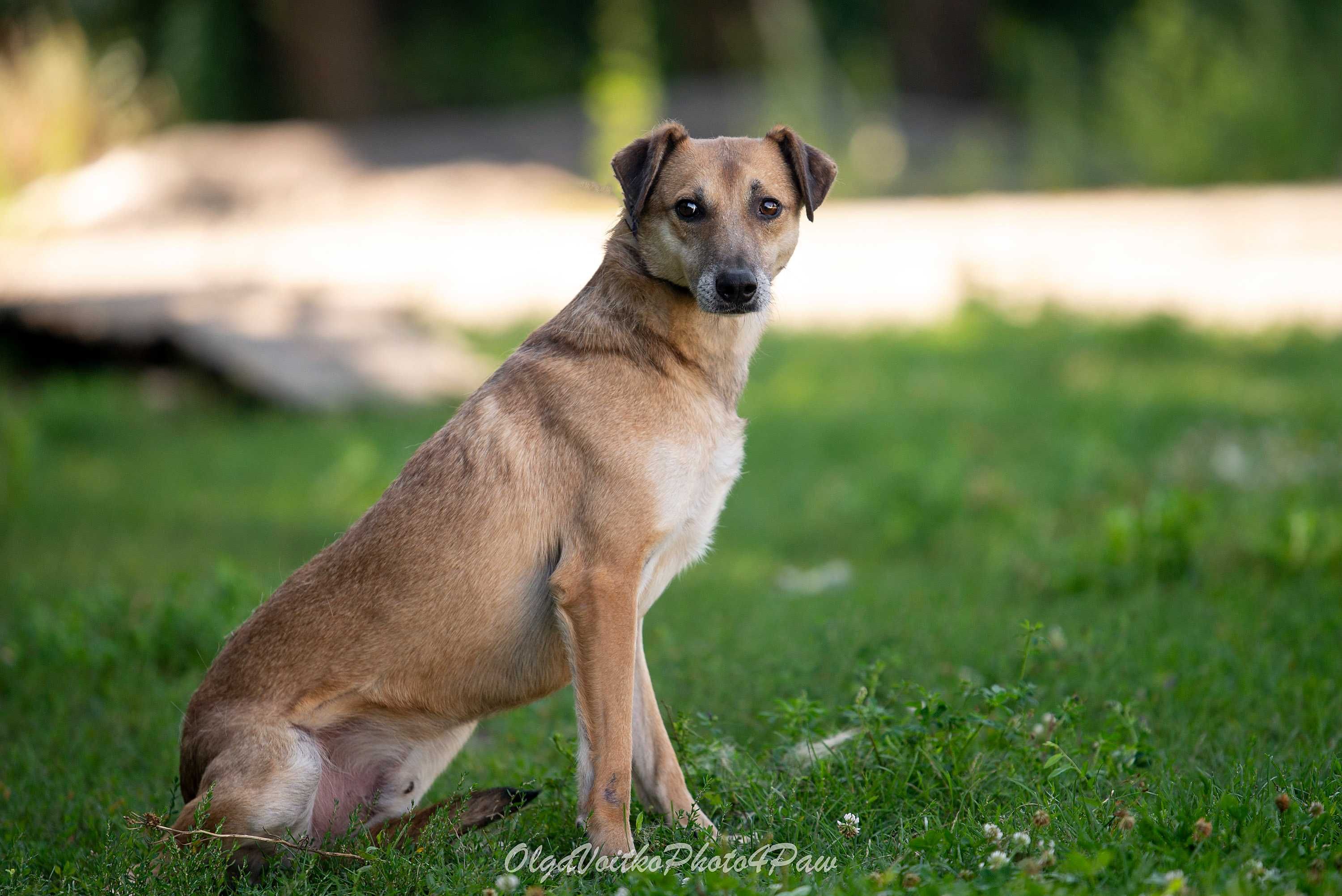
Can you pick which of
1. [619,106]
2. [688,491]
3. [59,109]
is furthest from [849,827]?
[59,109]

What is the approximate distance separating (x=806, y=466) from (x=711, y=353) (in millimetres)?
4515

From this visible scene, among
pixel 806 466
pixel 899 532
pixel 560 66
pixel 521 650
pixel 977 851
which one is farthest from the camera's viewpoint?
pixel 560 66

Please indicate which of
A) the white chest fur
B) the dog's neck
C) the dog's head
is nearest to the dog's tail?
the white chest fur

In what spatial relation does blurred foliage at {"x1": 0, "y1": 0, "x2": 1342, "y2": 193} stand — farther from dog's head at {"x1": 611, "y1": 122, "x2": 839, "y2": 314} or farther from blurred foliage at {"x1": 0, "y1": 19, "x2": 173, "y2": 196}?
dog's head at {"x1": 611, "y1": 122, "x2": 839, "y2": 314}

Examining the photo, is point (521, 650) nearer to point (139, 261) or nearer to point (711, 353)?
point (711, 353)

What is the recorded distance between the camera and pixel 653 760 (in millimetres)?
3691

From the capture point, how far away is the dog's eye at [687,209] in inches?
147

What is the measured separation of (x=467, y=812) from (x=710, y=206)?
1830mm

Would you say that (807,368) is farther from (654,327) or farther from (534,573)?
(534,573)

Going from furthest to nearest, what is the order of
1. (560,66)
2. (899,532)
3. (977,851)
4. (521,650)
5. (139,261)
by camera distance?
(560,66) → (139,261) → (899,532) → (521,650) → (977,851)

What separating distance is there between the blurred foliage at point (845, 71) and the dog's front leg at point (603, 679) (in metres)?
12.7

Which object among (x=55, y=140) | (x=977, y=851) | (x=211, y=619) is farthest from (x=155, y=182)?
(x=977, y=851)

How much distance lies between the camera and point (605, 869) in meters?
3.27

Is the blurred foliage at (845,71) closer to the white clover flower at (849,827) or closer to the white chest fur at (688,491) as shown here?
the white chest fur at (688,491)
